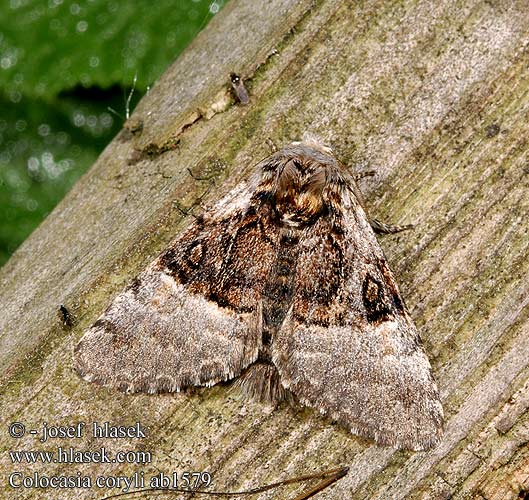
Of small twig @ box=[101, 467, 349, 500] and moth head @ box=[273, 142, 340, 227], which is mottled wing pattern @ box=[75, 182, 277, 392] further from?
small twig @ box=[101, 467, 349, 500]

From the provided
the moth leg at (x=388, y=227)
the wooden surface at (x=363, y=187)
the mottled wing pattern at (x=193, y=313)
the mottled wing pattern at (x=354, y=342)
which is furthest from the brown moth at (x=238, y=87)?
the moth leg at (x=388, y=227)

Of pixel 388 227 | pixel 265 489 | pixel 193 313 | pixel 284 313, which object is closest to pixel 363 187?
pixel 388 227

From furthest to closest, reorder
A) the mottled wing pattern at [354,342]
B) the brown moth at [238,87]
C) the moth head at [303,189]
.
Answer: the moth head at [303,189] < the brown moth at [238,87] < the mottled wing pattern at [354,342]

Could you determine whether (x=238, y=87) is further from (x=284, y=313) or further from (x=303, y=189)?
(x=284, y=313)

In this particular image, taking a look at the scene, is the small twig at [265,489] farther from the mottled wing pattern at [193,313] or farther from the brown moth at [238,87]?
the brown moth at [238,87]

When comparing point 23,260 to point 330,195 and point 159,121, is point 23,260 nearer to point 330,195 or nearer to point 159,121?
point 159,121

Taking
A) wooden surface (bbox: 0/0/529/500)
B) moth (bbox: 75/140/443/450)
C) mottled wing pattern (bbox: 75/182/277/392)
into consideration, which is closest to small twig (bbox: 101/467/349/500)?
wooden surface (bbox: 0/0/529/500)
